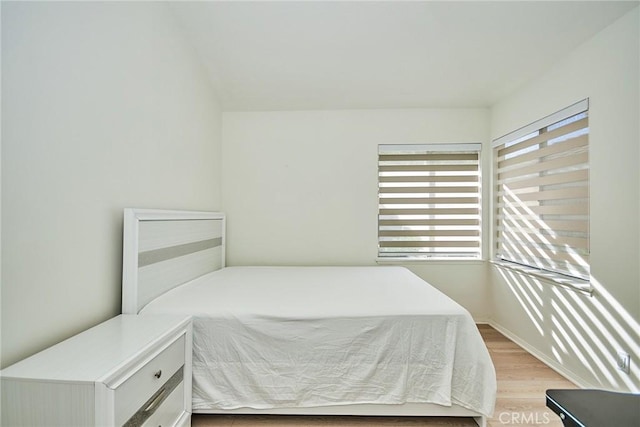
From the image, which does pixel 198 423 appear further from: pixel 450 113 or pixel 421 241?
pixel 450 113

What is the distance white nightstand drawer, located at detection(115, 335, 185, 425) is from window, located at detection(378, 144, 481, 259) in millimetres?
2398

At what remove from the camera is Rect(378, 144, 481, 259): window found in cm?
332

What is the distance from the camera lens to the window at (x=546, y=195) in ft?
6.98

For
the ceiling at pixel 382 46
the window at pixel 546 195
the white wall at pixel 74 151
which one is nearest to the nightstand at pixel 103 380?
the white wall at pixel 74 151

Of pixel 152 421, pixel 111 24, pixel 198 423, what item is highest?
pixel 111 24

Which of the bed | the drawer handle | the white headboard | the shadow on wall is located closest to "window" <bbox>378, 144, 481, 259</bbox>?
the shadow on wall

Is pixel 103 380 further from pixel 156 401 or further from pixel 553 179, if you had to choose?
pixel 553 179

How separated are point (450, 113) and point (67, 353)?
365 cm

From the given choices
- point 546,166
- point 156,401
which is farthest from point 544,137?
point 156,401

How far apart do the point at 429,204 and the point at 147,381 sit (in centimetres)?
303

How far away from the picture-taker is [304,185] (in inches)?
130

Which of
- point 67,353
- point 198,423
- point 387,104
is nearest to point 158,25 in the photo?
point 67,353

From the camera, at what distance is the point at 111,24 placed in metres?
1.54

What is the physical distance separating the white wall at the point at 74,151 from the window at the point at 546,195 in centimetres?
301
